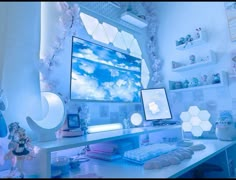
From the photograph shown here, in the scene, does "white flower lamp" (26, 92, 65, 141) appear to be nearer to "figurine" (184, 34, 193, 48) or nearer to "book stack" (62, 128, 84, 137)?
"book stack" (62, 128, 84, 137)

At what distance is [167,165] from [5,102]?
78cm

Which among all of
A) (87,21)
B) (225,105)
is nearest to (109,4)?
(87,21)

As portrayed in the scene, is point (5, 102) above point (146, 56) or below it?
below

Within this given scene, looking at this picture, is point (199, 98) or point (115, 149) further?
point (199, 98)

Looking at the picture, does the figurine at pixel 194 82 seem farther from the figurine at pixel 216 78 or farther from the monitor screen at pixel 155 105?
the monitor screen at pixel 155 105

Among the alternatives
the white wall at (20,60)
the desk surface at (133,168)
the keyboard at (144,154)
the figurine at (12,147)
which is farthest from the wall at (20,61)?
the keyboard at (144,154)

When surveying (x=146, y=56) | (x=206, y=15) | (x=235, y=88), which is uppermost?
(x=206, y=15)

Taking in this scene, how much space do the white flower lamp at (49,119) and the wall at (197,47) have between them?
3.91 ft

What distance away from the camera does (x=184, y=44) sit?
5.90 ft

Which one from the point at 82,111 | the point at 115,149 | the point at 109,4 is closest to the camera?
the point at 115,149

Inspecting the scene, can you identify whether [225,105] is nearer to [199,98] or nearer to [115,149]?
[199,98]

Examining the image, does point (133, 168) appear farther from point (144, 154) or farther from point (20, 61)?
point (20, 61)

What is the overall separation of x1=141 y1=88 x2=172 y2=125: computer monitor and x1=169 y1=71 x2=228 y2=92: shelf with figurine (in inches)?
8.2

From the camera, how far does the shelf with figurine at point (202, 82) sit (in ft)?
5.14
